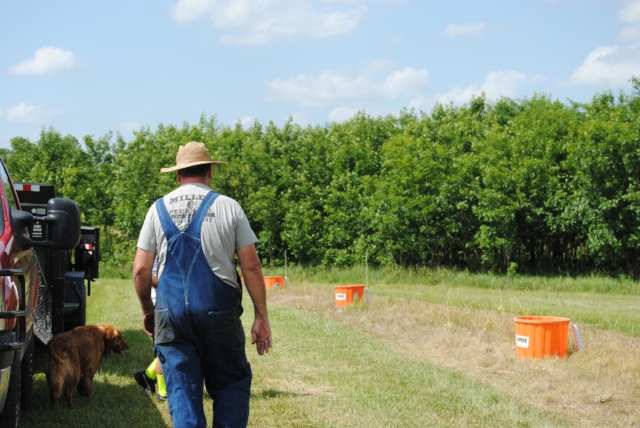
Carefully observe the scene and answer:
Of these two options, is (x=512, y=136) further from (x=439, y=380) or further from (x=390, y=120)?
(x=439, y=380)

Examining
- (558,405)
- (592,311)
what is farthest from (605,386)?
(592,311)

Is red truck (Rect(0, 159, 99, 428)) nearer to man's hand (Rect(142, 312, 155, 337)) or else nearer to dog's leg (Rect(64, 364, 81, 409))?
dog's leg (Rect(64, 364, 81, 409))

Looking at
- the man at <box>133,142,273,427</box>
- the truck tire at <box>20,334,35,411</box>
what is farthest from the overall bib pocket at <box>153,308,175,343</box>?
the truck tire at <box>20,334,35,411</box>

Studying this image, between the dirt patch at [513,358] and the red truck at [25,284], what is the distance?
15.4ft

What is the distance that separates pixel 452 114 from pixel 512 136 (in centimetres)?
861

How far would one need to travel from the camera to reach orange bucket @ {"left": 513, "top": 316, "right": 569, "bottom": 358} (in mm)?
9984

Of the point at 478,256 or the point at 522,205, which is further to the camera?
the point at 478,256

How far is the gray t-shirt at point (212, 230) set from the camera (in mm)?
4363

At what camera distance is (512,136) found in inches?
1534

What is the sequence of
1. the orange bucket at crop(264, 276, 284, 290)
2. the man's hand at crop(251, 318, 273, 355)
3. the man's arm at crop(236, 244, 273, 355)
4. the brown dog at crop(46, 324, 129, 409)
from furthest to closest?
the orange bucket at crop(264, 276, 284, 290) < the brown dog at crop(46, 324, 129, 409) < the man's hand at crop(251, 318, 273, 355) < the man's arm at crop(236, 244, 273, 355)

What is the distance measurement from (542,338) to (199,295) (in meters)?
6.74

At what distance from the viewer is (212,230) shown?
14.3ft

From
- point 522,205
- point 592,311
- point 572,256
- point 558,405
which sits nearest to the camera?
point 558,405

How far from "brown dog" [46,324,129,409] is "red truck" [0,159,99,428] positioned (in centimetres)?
16
